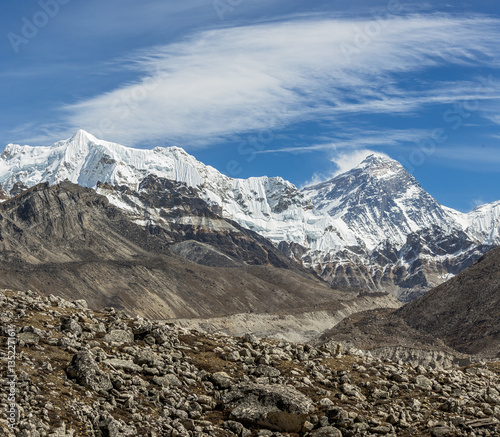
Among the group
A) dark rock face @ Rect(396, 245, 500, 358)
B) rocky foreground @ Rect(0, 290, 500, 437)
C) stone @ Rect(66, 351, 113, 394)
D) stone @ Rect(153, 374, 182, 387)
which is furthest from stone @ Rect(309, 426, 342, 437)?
dark rock face @ Rect(396, 245, 500, 358)

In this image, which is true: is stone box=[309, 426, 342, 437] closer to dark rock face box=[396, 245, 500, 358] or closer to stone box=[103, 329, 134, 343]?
stone box=[103, 329, 134, 343]

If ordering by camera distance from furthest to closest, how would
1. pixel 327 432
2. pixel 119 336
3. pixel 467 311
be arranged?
pixel 467 311 < pixel 119 336 < pixel 327 432

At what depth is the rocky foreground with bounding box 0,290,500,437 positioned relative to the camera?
2198cm

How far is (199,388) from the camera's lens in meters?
25.1

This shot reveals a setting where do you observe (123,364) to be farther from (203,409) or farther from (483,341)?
(483,341)

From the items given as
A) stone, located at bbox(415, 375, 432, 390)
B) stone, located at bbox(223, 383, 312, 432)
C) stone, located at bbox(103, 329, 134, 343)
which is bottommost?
stone, located at bbox(223, 383, 312, 432)

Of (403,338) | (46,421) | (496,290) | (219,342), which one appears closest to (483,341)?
(403,338)

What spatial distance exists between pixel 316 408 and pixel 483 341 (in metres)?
123

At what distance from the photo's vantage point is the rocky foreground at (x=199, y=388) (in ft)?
72.1

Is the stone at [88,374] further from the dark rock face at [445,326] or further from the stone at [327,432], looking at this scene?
the dark rock face at [445,326]

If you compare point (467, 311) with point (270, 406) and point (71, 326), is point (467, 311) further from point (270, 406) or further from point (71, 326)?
point (270, 406)

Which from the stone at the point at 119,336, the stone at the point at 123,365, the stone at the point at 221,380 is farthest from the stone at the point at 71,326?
the stone at the point at 221,380

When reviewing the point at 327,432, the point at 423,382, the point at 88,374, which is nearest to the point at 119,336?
the point at 88,374

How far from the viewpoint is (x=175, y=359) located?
2670 centimetres
